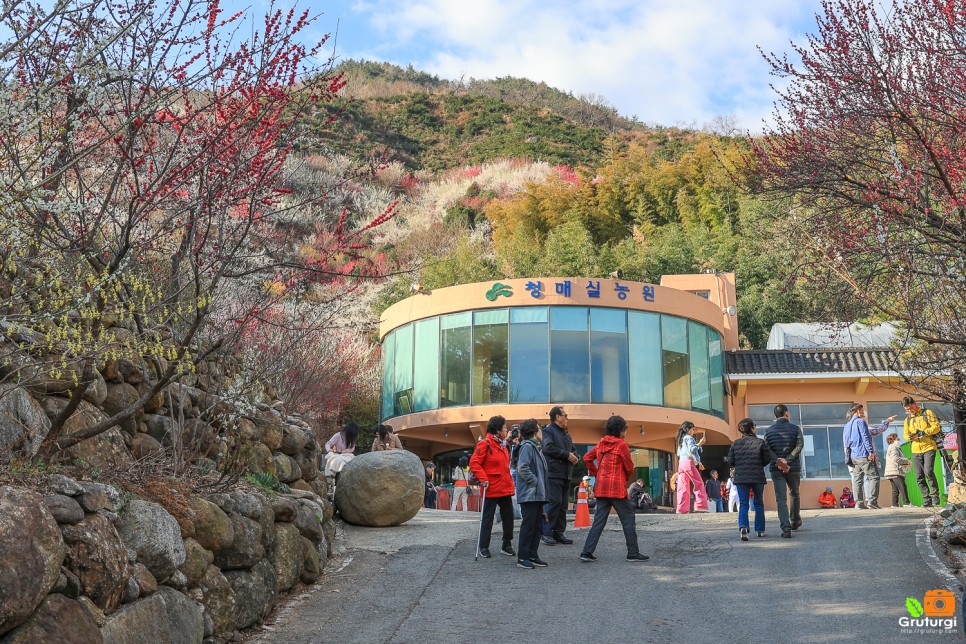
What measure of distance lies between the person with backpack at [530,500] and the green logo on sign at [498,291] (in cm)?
1596

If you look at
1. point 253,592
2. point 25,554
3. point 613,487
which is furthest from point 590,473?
point 25,554

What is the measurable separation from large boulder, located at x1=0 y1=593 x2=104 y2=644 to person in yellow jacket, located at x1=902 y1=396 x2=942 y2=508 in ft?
42.6

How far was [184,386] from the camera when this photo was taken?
10445 mm

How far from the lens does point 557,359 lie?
26656 mm

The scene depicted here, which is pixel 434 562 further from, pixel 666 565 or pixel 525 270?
pixel 525 270

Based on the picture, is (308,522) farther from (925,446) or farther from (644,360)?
(644,360)

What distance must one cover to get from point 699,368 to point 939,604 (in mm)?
20087

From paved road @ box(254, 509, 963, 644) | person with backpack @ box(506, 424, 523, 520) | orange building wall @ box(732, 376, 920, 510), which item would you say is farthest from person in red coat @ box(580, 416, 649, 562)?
orange building wall @ box(732, 376, 920, 510)

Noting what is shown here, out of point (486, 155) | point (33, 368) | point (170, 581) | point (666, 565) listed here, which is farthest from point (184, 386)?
point (486, 155)

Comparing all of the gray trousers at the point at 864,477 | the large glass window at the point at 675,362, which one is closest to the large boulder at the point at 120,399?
the gray trousers at the point at 864,477

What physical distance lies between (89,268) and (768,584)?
271 inches

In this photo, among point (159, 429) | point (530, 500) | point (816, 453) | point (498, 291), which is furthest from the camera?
point (816, 453)

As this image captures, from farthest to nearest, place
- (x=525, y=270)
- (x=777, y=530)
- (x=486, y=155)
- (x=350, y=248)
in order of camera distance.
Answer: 1. (x=486, y=155)
2. (x=525, y=270)
3. (x=777, y=530)
4. (x=350, y=248)

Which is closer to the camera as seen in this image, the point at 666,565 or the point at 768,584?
the point at 768,584
